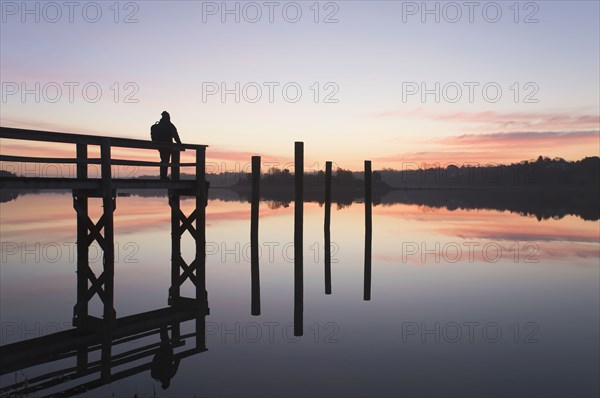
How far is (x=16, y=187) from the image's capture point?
38.8 feet

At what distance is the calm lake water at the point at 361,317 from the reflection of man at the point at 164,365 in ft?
0.63

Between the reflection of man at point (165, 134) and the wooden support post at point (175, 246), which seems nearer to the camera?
the reflection of man at point (165, 134)

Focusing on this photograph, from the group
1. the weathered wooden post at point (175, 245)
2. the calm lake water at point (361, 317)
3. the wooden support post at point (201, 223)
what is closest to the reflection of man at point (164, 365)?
the calm lake water at point (361, 317)

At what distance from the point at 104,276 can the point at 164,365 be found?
12.4ft

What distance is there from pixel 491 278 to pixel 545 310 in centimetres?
528

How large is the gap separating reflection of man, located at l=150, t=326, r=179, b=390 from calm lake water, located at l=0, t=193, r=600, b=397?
19 centimetres

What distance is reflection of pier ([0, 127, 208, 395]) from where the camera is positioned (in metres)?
11.0

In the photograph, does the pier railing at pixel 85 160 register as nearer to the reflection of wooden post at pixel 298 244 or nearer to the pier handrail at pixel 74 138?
the pier handrail at pixel 74 138

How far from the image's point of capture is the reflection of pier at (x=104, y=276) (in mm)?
10953

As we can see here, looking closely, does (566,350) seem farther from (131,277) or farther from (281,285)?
(131,277)

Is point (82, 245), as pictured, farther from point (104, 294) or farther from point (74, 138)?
point (74, 138)

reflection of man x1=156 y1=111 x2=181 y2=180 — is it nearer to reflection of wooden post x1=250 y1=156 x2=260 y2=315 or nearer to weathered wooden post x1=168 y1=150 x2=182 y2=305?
weathered wooden post x1=168 y1=150 x2=182 y2=305

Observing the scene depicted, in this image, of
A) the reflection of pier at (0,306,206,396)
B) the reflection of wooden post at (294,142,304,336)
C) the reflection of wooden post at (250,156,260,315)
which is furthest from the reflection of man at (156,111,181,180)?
the reflection of wooden post at (294,142,304,336)

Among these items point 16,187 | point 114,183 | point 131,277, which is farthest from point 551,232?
point 16,187
